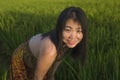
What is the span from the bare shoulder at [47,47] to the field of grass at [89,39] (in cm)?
46

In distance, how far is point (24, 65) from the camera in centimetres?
230

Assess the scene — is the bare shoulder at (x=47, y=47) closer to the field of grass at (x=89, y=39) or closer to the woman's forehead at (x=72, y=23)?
the woman's forehead at (x=72, y=23)

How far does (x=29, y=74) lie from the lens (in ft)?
7.65

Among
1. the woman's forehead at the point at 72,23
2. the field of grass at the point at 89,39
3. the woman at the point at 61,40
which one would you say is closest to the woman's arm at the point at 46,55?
the woman at the point at 61,40

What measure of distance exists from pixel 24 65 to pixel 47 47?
0.46 metres

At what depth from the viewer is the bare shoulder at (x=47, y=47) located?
189 centimetres

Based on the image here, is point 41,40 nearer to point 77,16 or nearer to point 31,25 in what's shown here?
point 77,16

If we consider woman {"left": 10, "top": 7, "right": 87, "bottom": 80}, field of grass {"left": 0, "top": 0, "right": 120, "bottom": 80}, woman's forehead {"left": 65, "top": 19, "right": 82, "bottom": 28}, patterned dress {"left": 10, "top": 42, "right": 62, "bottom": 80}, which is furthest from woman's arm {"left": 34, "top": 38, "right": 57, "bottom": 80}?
field of grass {"left": 0, "top": 0, "right": 120, "bottom": 80}

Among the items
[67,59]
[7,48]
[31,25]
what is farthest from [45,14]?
[67,59]

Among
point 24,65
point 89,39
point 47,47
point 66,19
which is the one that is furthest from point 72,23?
point 89,39

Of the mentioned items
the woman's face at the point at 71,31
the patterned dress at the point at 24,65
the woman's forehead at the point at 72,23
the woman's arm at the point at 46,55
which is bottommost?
the patterned dress at the point at 24,65

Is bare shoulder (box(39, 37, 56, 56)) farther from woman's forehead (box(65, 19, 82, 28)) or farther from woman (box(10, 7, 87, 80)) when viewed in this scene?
woman's forehead (box(65, 19, 82, 28))

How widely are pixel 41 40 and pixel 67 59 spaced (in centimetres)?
78

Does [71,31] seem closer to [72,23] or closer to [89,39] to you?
[72,23]
